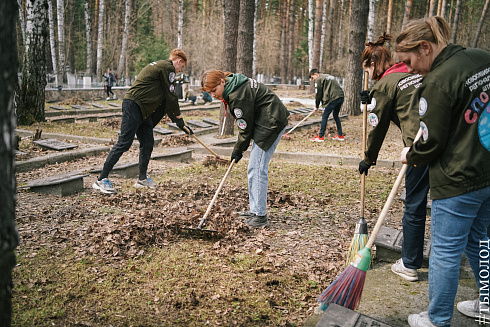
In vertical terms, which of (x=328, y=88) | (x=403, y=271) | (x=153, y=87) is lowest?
(x=403, y=271)

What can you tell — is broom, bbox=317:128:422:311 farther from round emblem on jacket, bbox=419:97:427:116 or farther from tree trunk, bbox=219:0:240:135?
tree trunk, bbox=219:0:240:135

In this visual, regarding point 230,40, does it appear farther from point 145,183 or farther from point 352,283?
point 352,283

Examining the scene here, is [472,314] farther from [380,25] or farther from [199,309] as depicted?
[380,25]

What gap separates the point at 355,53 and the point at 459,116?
14.7 metres

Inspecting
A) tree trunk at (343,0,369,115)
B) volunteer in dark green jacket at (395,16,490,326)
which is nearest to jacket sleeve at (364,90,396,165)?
volunteer in dark green jacket at (395,16,490,326)

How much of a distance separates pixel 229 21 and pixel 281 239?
26.8 ft

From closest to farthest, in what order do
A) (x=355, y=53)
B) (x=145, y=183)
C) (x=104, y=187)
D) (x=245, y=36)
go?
1. (x=104, y=187)
2. (x=145, y=183)
3. (x=245, y=36)
4. (x=355, y=53)

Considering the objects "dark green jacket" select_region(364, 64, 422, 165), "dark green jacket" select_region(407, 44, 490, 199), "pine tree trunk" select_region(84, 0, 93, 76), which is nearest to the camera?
"dark green jacket" select_region(407, 44, 490, 199)

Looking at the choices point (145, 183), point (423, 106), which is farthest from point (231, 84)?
point (145, 183)

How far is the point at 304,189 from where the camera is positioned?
626 centimetres

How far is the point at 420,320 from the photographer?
254cm

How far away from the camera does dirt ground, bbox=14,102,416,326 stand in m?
2.92

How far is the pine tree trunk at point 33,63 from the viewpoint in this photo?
11.8m

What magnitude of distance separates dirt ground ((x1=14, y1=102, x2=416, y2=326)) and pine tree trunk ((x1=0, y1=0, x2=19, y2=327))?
0.98 meters
